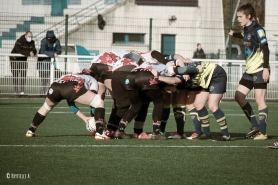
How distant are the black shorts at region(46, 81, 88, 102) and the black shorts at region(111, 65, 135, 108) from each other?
64 cm

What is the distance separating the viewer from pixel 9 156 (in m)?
8.30

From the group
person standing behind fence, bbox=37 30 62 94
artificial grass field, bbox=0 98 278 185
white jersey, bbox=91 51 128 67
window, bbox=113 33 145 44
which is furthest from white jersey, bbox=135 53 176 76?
window, bbox=113 33 145 44

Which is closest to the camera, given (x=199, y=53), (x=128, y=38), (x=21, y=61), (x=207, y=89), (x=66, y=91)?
(x=66, y=91)

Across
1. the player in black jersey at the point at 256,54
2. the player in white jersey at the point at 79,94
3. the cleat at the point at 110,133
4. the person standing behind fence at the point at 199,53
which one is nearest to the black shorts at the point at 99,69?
the player in white jersey at the point at 79,94

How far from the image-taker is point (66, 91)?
10.1 m

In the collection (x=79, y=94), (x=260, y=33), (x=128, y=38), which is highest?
(x=260, y=33)

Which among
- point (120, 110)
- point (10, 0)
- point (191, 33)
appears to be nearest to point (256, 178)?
point (120, 110)

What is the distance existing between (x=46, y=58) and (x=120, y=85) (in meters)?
10.1

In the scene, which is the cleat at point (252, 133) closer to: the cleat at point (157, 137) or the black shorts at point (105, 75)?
the cleat at point (157, 137)

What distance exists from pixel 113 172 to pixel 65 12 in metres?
29.9

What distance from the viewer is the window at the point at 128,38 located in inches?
→ 1196

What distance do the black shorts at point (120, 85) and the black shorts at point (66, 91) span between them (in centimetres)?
64

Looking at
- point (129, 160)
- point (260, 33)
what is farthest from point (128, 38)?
point (129, 160)

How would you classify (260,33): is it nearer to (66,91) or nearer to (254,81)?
(254,81)
